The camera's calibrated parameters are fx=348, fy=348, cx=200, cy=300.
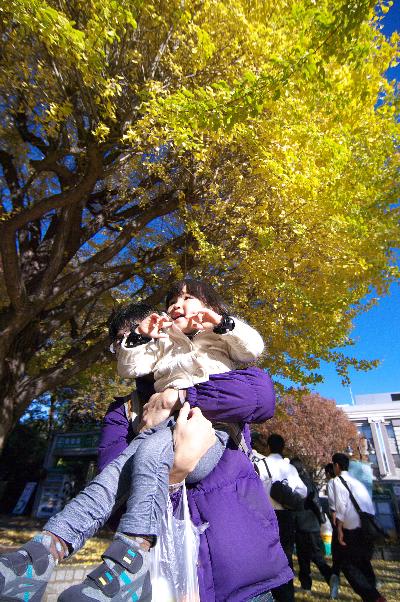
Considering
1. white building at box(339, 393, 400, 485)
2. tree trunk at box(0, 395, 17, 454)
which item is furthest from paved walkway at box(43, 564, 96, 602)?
white building at box(339, 393, 400, 485)

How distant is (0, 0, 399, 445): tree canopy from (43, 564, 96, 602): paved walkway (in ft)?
9.29

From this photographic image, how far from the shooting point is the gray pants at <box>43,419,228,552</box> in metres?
1.01

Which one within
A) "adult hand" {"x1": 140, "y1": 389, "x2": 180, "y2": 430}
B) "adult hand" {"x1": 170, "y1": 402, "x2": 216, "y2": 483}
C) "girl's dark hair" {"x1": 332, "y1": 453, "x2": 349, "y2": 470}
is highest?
"adult hand" {"x1": 140, "y1": 389, "x2": 180, "y2": 430}

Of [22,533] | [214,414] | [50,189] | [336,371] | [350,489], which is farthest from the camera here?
[22,533]

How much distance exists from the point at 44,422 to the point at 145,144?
59.4ft

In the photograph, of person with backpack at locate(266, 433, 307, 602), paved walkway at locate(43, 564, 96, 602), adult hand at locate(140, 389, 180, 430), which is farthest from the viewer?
person with backpack at locate(266, 433, 307, 602)

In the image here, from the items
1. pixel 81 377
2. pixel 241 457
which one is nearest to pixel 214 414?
pixel 241 457

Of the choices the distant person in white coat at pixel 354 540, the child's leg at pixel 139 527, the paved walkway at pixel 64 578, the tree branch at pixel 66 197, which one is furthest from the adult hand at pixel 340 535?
the tree branch at pixel 66 197

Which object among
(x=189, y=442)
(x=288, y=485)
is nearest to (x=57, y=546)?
(x=189, y=442)

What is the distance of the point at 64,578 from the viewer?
3.73 meters

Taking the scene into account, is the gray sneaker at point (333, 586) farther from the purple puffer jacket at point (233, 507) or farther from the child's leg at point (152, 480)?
the child's leg at point (152, 480)

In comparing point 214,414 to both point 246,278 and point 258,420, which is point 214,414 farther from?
point 246,278

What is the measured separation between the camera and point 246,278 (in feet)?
20.0

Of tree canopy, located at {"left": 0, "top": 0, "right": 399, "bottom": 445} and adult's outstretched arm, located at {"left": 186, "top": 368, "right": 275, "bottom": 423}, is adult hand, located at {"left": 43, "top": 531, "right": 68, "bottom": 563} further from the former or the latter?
tree canopy, located at {"left": 0, "top": 0, "right": 399, "bottom": 445}
